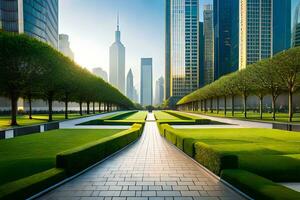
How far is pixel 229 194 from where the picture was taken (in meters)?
7.56

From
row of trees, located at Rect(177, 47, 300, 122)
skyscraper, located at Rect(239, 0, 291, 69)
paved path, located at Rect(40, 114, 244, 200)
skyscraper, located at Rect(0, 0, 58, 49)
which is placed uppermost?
skyscraper, located at Rect(239, 0, 291, 69)

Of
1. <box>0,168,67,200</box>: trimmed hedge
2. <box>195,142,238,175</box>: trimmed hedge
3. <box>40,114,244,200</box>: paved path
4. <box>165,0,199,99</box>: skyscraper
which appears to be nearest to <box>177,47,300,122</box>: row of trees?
<box>195,142,238,175</box>: trimmed hedge

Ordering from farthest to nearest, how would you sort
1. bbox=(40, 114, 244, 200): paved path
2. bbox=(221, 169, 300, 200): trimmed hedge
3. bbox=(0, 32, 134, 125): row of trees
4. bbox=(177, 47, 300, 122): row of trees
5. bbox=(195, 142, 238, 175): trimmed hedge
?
1. bbox=(177, 47, 300, 122): row of trees
2. bbox=(0, 32, 134, 125): row of trees
3. bbox=(195, 142, 238, 175): trimmed hedge
4. bbox=(40, 114, 244, 200): paved path
5. bbox=(221, 169, 300, 200): trimmed hedge

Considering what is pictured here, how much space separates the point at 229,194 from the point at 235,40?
711 feet

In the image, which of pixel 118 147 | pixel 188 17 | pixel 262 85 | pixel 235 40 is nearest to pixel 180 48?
pixel 188 17

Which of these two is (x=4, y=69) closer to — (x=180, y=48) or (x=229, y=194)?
(x=229, y=194)

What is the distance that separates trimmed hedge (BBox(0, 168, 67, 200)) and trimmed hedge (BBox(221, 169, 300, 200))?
22.9 feet

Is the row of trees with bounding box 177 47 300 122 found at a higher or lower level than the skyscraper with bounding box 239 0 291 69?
lower

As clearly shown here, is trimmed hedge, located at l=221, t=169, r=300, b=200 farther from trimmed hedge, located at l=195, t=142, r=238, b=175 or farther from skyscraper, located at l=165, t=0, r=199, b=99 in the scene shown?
skyscraper, located at l=165, t=0, r=199, b=99

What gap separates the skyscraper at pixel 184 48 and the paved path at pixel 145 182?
168691 mm

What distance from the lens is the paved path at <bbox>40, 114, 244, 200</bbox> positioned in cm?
751

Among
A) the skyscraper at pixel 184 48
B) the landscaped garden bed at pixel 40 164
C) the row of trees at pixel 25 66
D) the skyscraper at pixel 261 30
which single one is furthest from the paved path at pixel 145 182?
the skyscraper at pixel 261 30

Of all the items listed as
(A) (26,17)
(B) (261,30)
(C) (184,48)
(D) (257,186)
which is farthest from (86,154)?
(B) (261,30)

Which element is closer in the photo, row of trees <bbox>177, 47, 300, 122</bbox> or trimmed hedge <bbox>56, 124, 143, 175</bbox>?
trimmed hedge <bbox>56, 124, 143, 175</bbox>
